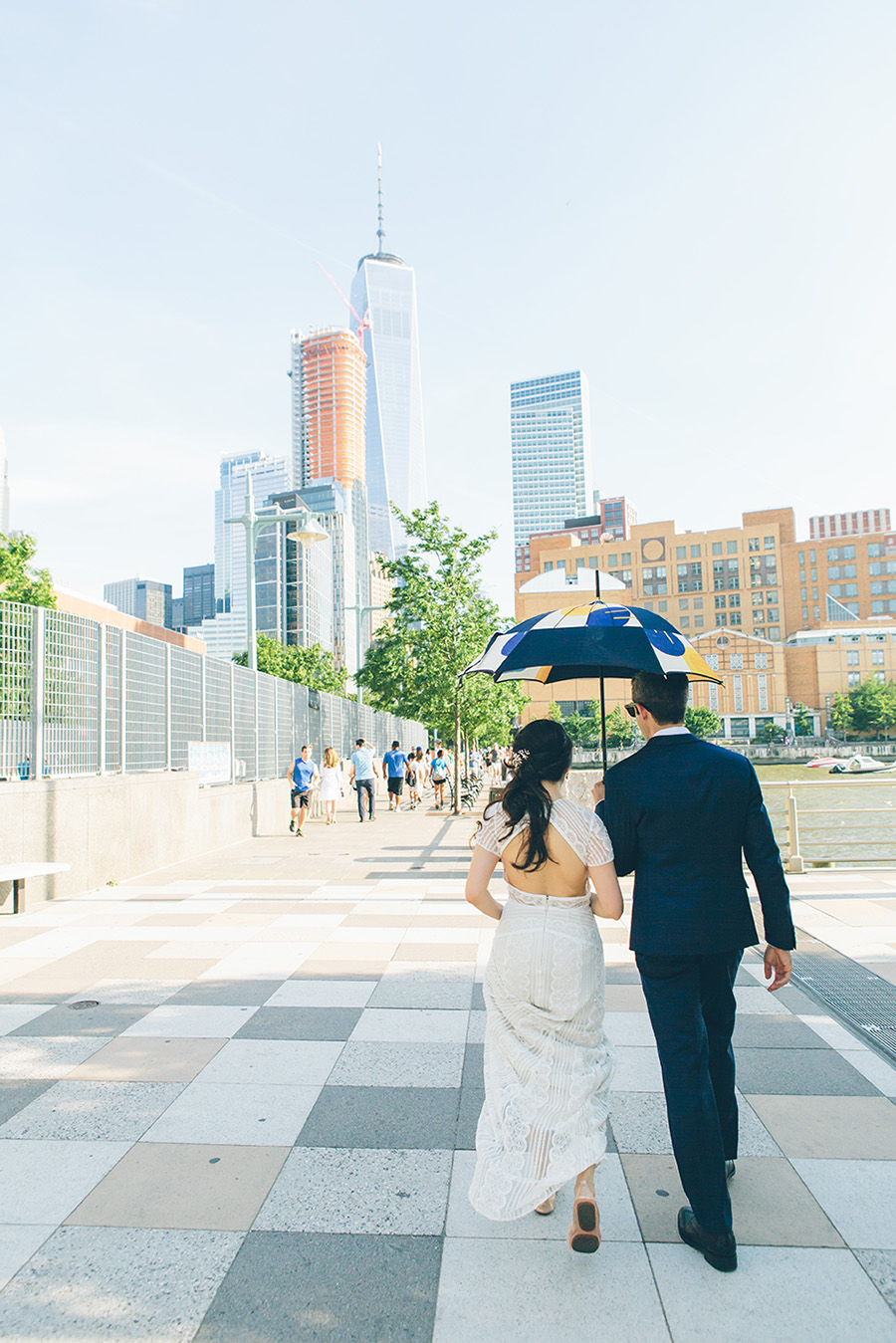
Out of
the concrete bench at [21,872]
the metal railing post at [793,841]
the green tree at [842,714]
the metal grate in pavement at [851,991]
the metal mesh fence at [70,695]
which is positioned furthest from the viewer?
the green tree at [842,714]

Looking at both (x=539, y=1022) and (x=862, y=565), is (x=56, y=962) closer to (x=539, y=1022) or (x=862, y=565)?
(x=539, y=1022)

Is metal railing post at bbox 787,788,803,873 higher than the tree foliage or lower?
lower

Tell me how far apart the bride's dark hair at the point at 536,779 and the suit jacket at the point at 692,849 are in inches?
9.5

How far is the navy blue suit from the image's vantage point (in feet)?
9.48

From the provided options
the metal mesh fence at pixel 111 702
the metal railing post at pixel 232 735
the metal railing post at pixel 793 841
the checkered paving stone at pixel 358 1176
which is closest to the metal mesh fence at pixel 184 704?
the metal mesh fence at pixel 111 702

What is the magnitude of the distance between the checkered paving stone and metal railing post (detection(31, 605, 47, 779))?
3.82m

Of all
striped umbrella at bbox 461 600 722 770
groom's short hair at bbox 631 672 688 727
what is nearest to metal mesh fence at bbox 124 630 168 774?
striped umbrella at bbox 461 600 722 770

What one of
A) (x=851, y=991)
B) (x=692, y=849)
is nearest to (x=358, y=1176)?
(x=692, y=849)

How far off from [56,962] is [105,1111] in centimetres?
299

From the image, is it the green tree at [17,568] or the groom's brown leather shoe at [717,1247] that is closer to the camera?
the groom's brown leather shoe at [717,1247]

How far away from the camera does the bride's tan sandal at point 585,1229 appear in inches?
113

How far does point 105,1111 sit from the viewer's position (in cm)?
405

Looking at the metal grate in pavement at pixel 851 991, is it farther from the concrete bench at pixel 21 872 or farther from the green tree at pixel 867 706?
the green tree at pixel 867 706

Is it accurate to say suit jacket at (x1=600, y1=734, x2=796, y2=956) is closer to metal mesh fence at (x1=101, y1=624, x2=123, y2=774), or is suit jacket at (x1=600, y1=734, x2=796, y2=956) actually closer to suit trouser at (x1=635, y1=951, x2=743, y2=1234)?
suit trouser at (x1=635, y1=951, x2=743, y2=1234)
